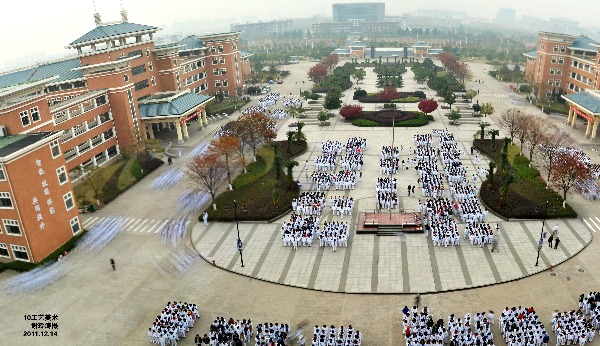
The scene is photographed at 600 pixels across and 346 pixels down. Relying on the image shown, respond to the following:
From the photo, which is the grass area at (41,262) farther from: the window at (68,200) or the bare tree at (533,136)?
the bare tree at (533,136)

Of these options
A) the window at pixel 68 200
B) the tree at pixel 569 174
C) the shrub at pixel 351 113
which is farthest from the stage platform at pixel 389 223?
the shrub at pixel 351 113

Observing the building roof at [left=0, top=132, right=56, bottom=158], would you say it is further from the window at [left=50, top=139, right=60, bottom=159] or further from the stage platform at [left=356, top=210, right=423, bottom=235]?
the stage platform at [left=356, top=210, right=423, bottom=235]

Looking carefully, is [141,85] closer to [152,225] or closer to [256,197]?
[152,225]

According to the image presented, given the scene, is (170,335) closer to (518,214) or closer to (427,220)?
(427,220)

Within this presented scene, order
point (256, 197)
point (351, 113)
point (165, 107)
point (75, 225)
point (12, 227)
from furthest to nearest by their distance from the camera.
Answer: point (351, 113) < point (165, 107) < point (256, 197) < point (75, 225) < point (12, 227)

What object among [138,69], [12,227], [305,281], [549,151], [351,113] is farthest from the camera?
[351,113]

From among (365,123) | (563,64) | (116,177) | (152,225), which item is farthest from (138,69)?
(563,64)

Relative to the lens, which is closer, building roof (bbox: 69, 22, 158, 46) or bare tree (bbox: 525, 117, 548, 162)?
bare tree (bbox: 525, 117, 548, 162)

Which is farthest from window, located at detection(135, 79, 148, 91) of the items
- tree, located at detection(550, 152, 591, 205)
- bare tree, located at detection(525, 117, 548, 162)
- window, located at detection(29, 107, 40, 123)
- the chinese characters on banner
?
tree, located at detection(550, 152, 591, 205)
